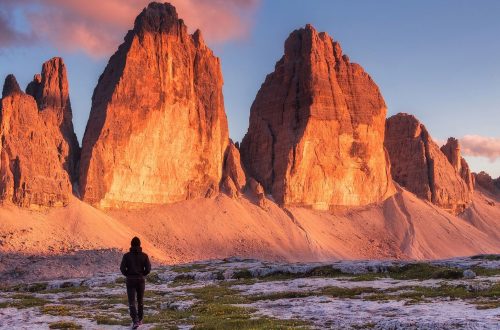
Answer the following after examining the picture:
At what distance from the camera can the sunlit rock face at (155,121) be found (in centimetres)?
10425

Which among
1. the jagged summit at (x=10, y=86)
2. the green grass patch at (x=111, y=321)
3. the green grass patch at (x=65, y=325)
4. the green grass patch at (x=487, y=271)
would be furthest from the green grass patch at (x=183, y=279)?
the jagged summit at (x=10, y=86)

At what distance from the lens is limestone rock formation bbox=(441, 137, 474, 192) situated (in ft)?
609

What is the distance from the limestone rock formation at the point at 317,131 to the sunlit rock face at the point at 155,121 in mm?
14514

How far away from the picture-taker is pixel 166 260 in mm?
92375

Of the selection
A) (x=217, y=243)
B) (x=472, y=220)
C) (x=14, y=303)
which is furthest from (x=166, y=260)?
(x=472, y=220)

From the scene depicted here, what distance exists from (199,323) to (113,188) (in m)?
85.1

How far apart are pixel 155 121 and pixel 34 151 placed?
975 inches

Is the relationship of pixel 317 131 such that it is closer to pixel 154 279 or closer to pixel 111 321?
pixel 154 279

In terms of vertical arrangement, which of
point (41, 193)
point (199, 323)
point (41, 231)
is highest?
point (41, 193)

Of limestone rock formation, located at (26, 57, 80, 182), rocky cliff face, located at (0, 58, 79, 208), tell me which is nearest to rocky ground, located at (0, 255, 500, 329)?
rocky cliff face, located at (0, 58, 79, 208)

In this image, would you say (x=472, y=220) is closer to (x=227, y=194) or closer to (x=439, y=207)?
(x=439, y=207)

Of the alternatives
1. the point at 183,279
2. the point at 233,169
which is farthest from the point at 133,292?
the point at 233,169

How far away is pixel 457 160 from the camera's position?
186 meters

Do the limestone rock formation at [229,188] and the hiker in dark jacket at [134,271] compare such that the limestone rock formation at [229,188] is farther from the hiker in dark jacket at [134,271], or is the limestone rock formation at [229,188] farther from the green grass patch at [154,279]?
the hiker in dark jacket at [134,271]
